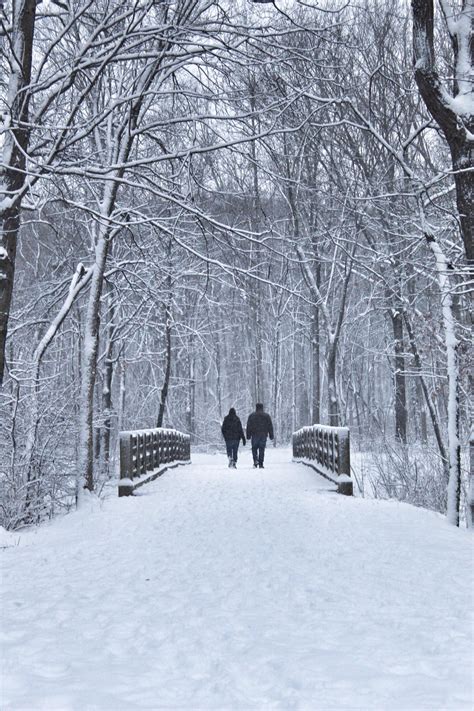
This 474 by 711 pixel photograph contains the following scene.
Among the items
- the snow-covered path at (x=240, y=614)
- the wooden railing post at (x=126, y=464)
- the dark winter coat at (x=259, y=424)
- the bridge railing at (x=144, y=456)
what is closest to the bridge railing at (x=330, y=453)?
the dark winter coat at (x=259, y=424)

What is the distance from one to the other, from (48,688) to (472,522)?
22.5 ft

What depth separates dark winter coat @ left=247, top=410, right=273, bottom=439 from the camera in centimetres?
1731

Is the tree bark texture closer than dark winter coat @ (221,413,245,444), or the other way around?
the tree bark texture

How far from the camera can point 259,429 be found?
17.5m

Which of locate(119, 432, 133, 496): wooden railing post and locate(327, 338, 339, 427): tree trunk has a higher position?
locate(327, 338, 339, 427): tree trunk

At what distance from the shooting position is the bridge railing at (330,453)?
11172 millimetres

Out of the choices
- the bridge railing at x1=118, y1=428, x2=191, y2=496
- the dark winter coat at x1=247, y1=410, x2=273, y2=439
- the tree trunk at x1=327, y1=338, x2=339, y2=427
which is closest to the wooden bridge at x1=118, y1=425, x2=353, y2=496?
the bridge railing at x1=118, y1=428, x2=191, y2=496

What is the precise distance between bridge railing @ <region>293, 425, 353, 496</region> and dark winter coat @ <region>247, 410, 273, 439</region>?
40.7 inches

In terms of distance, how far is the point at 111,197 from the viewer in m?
11.2

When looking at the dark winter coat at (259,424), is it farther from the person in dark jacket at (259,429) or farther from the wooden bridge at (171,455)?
the wooden bridge at (171,455)

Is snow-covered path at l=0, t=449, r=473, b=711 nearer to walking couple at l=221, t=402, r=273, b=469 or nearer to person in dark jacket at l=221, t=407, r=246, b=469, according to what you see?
walking couple at l=221, t=402, r=273, b=469

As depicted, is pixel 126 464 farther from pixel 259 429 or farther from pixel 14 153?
pixel 259 429

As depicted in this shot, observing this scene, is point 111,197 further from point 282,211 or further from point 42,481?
point 282,211

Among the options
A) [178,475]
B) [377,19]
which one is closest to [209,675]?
[178,475]
